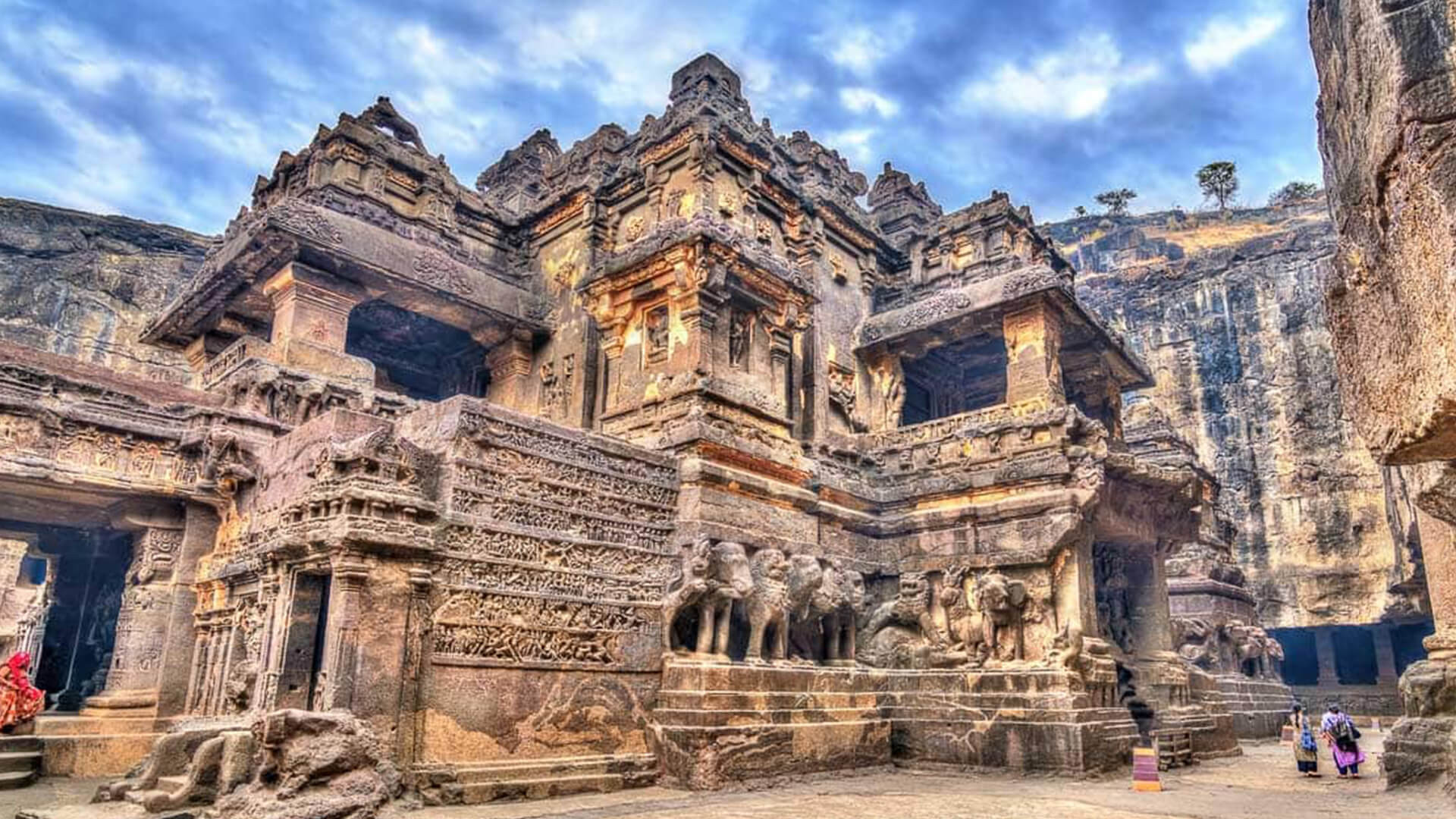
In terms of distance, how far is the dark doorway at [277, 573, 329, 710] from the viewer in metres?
8.39

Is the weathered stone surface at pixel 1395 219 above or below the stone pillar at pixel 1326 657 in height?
above

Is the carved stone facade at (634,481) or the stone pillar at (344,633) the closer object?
the stone pillar at (344,633)

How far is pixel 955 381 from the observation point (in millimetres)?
19922

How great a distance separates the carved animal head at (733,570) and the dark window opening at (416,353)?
8.09m

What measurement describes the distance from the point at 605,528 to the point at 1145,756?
6.43 m

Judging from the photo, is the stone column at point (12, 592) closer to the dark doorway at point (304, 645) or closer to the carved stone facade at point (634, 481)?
the carved stone facade at point (634, 481)

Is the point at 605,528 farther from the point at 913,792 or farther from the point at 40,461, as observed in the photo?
the point at 40,461

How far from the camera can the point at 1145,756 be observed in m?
10.3

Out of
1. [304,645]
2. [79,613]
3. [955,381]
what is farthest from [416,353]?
[955,381]

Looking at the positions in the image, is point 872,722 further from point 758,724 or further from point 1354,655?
point 1354,655

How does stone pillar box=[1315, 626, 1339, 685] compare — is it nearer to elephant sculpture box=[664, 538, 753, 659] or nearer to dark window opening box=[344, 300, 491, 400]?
elephant sculpture box=[664, 538, 753, 659]

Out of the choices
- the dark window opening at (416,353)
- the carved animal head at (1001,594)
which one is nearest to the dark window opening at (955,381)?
the carved animal head at (1001,594)

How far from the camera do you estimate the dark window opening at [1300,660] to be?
35.0 meters

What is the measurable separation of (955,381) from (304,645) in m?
14.6
